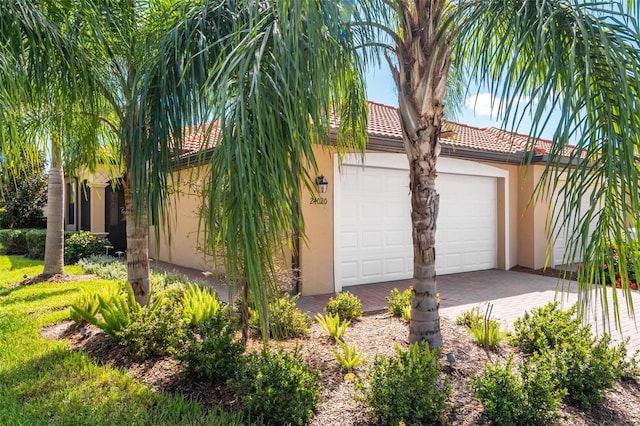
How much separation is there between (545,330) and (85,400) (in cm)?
501

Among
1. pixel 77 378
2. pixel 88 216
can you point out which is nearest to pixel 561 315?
pixel 77 378

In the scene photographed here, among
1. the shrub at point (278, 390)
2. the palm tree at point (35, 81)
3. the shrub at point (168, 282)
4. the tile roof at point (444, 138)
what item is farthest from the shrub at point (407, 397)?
the shrub at point (168, 282)

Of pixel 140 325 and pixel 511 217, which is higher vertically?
pixel 511 217

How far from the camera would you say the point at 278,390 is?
333 cm

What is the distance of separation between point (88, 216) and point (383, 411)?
17374 millimetres

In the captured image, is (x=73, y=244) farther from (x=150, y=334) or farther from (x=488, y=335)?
(x=488, y=335)

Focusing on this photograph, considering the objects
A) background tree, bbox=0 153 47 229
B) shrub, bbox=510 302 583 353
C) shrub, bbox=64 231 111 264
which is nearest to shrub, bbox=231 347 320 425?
shrub, bbox=510 302 583 353

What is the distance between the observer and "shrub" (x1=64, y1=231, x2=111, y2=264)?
1237cm

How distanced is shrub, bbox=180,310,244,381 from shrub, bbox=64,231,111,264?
10.3 meters

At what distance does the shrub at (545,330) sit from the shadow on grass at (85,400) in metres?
3.64

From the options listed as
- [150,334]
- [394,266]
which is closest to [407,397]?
[150,334]

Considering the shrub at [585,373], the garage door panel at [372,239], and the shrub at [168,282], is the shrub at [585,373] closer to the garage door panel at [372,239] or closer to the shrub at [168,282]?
the garage door panel at [372,239]

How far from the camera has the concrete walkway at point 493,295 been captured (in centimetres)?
695

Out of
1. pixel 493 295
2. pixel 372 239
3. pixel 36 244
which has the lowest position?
pixel 493 295
